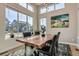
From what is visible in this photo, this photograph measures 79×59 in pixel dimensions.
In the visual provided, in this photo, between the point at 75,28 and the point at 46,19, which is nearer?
the point at 75,28

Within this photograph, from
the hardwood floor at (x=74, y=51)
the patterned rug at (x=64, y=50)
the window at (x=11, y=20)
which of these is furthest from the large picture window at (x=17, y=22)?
the hardwood floor at (x=74, y=51)

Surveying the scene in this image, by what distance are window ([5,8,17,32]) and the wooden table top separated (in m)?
0.25

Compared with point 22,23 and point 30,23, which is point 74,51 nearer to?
point 30,23

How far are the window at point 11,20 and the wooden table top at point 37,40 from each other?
25 cm

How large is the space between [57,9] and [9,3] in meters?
0.89

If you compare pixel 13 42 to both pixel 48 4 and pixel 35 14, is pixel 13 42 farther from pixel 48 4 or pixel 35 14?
pixel 48 4

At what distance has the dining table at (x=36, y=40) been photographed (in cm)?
176

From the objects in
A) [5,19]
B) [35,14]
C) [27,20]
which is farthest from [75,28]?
[5,19]

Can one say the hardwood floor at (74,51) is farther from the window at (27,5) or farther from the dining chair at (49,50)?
the window at (27,5)

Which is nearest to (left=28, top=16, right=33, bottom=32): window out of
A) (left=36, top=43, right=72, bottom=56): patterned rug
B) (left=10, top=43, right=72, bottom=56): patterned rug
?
(left=10, top=43, right=72, bottom=56): patterned rug

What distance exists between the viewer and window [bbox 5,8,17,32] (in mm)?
1743

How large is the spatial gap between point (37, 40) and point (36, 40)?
19 millimetres

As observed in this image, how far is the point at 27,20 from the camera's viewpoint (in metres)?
1.93

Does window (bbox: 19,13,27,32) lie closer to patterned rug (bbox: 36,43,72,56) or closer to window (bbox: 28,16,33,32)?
window (bbox: 28,16,33,32)
